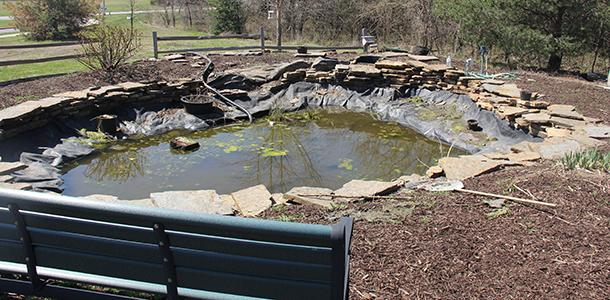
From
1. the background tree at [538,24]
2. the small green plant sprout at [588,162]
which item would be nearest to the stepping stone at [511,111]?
the small green plant sprout at [588,162]

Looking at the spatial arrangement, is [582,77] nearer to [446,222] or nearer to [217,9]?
[446,222]

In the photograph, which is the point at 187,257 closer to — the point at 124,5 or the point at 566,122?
the point at 566,122

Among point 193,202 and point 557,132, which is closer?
Answer: point 193,202

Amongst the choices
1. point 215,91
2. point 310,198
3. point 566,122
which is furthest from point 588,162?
point 215,91

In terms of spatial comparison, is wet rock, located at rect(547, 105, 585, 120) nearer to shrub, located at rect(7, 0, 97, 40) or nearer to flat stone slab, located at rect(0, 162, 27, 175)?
flat stone slab, located at rect(0, 162, 27, 175)

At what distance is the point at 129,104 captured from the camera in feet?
30.1

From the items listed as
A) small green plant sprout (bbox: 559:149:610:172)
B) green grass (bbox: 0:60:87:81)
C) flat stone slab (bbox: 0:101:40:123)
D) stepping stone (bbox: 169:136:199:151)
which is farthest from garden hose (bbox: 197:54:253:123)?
small green plant sprout (bbox: 559:149:610:172)

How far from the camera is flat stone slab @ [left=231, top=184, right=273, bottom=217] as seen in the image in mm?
4320

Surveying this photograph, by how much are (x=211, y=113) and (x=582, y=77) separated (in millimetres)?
8537

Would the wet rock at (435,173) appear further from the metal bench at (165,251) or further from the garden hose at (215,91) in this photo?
the garden hose at (215,91)

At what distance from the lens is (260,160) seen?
24.1 feet

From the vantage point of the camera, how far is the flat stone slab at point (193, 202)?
175 inches

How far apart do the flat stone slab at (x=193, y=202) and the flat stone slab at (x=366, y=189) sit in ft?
3.65

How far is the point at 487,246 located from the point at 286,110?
7412mm
